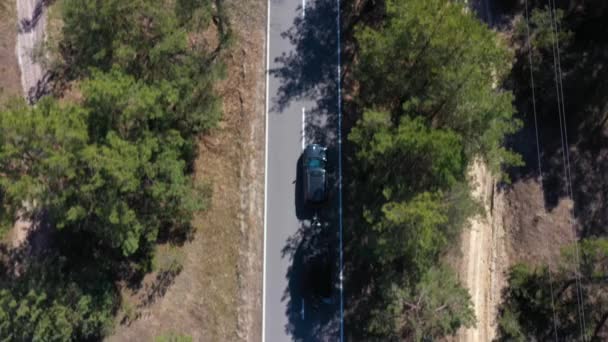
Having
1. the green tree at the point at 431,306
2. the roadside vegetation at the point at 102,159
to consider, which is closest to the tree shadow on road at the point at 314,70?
the roadside vegetation at the point at 102,159

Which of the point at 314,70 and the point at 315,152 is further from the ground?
the point at 314,70

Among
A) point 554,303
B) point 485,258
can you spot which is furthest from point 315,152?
point 554,303

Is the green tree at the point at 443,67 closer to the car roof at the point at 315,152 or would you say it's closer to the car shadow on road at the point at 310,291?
the car roof at the point at 315,152

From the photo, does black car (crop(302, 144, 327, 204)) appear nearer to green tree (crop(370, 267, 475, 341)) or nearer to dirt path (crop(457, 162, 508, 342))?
green tree (crop(370, 267, 475, 341))

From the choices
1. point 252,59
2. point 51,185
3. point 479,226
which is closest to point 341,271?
point 479,226

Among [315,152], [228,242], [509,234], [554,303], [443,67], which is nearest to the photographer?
[443,67]

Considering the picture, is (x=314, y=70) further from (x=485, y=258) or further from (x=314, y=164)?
(x=485, y=258)
